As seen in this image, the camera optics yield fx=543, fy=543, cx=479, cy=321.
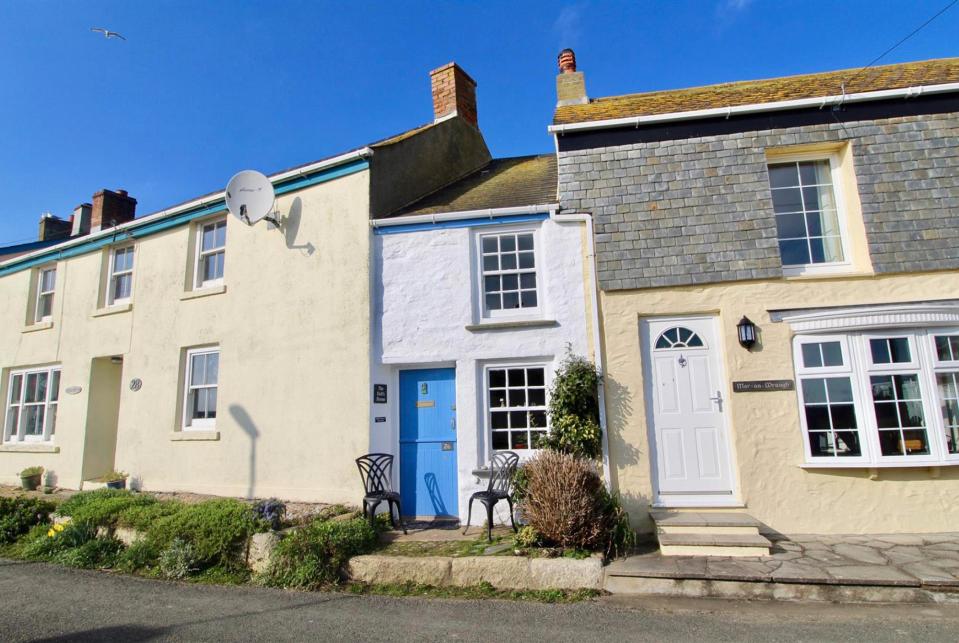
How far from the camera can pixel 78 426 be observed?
11.9 metres

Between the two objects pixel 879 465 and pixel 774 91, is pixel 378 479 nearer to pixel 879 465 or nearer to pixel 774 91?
pixel 879 465

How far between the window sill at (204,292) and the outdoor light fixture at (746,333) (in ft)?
29.9

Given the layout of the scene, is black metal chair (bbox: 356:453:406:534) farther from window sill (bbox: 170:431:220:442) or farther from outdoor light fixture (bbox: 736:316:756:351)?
outdoor light fixture (bbox: 736:316:756:351)

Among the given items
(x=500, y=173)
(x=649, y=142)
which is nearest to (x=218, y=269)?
(x=500, y=173)

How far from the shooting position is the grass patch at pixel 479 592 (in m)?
5.84

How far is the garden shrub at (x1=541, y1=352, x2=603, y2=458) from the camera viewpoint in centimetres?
769

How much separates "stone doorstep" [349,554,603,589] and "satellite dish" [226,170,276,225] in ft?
21.8

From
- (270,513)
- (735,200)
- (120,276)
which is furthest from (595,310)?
(120,276)

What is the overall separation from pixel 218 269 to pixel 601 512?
28.8 ft

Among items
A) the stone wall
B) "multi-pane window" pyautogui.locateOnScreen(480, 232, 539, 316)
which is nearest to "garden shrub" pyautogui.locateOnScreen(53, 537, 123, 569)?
"multi-pane window" pyautogui.locateOnScreen(480, 232, 539, 316)

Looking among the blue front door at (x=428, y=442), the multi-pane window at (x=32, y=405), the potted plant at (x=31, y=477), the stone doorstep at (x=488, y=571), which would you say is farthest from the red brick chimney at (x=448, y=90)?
the potted plant at (x=31, y=477)

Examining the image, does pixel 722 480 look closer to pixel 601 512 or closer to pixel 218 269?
pixel 601 512

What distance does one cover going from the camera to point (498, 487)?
26.7ft

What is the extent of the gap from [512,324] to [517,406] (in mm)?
1292
